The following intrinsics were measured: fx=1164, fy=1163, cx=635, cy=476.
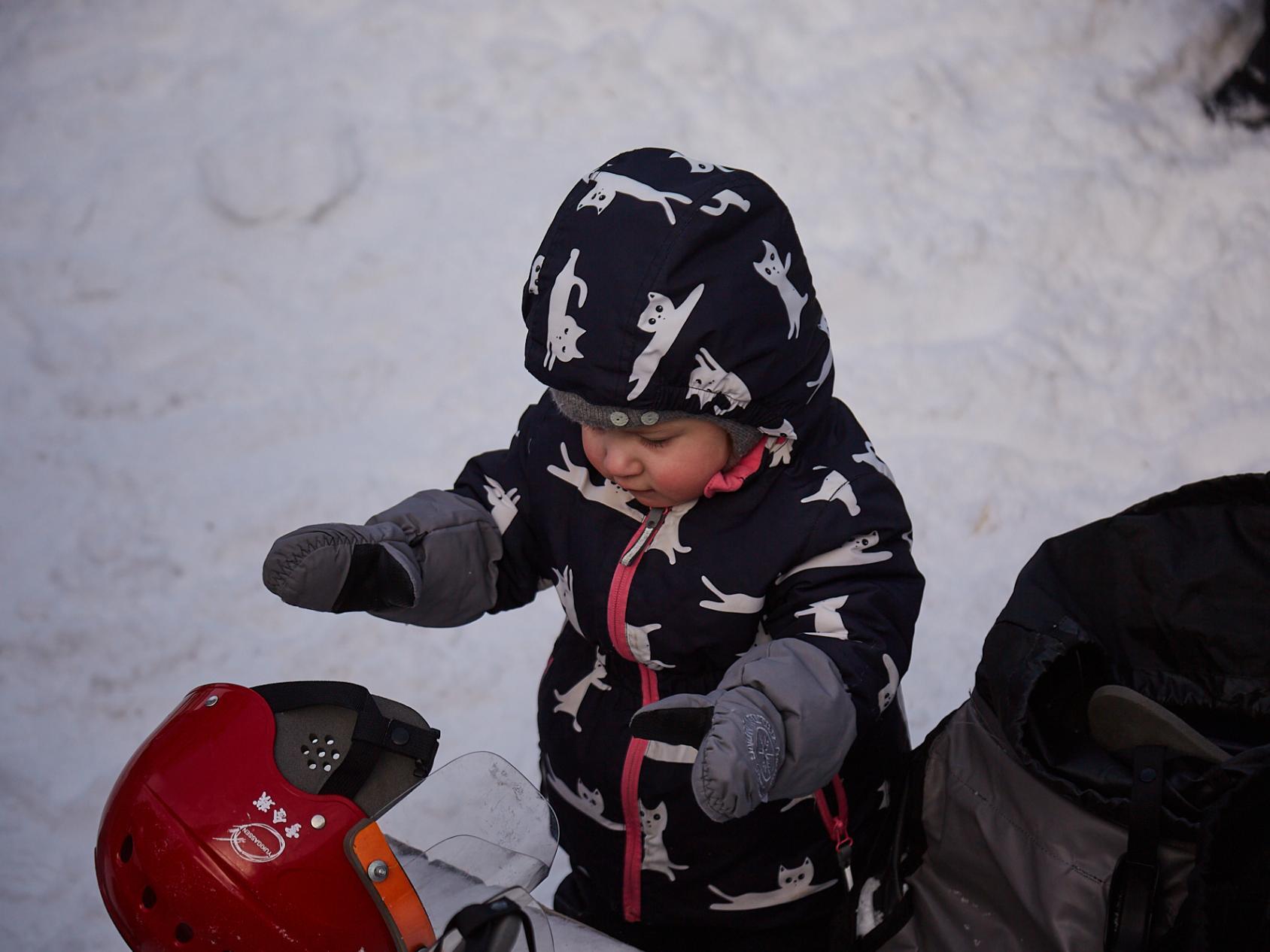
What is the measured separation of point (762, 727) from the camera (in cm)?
140

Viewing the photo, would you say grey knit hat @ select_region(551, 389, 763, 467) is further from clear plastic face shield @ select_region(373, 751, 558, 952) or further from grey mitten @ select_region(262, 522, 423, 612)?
clear plastic face shield @ select_region(373, 751, 558, 952)

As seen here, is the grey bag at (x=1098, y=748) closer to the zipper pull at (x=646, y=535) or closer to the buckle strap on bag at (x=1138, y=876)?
the buckle strap on bag at (x=1138, y=876)

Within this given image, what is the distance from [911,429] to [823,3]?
186 cm

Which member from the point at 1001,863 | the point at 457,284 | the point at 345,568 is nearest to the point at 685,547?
the point at 345,568

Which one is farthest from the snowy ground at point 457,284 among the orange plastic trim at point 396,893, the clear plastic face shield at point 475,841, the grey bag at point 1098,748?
the orange plastic trim at point 396,893

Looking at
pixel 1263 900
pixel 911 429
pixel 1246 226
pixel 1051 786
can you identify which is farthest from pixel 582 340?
pixel 1246 226

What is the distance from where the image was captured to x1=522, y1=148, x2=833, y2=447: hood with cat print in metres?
1.45

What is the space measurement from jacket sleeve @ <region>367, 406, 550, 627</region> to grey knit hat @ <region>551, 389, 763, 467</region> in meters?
0.34

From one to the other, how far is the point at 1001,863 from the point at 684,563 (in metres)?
0.60

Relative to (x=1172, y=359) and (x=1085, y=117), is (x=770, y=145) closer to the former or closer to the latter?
(x=1085, y=117)

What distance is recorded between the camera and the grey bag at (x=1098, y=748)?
1.43 meters

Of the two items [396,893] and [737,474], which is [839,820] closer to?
[737,474]

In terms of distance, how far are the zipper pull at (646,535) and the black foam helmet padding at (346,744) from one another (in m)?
0.41

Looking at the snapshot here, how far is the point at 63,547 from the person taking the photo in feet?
10.8
